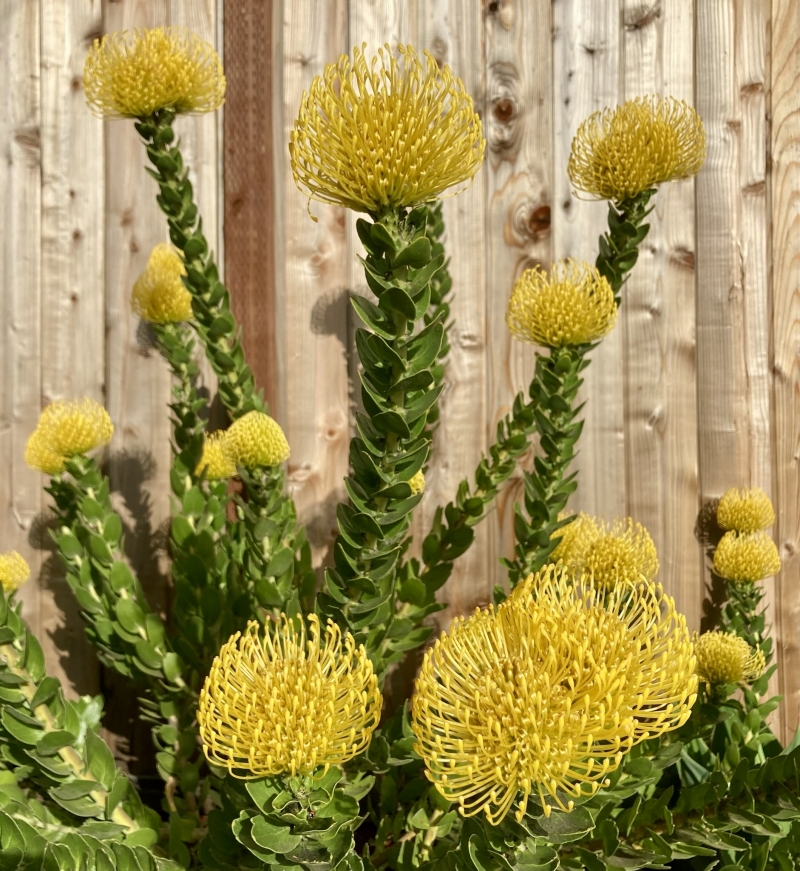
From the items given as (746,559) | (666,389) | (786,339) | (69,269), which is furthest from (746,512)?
(69,269)

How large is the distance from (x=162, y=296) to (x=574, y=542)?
2.52ft

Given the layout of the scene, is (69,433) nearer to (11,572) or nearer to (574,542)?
(11,572)

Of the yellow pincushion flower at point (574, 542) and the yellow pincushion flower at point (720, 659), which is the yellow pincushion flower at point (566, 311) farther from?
the yellow pincushion flower at point (720, 659)

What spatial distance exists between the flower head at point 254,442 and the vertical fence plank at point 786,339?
112 centimetres

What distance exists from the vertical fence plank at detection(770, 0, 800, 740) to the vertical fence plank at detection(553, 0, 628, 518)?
1.07 feet

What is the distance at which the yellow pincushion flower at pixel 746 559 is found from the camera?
4.01ft

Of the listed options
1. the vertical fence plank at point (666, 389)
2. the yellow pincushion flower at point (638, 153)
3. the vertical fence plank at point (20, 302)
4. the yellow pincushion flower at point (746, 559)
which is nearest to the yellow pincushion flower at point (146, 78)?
the yellow pincushion flower at point (638, 153)

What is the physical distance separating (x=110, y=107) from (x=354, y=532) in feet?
2.23

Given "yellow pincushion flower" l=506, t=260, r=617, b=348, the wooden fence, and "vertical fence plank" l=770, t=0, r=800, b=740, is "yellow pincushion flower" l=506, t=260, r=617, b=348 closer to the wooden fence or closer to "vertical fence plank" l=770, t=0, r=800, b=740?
the wooden fence

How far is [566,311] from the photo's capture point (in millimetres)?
899

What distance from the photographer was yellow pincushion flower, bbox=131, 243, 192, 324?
47.6 inches

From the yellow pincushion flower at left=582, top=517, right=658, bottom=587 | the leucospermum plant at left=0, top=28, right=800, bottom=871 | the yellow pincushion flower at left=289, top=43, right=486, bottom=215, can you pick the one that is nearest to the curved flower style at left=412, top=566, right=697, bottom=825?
the leucospermum plant at left=0, top=28, right=800, bottom=871

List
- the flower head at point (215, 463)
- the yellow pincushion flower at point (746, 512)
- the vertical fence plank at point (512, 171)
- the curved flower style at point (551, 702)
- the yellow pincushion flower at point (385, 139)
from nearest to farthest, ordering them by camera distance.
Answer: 1. the curved flower style at point (551, 702)
2. the yellow pincushion flower at point (385, 139)
3. the flower head at point (215, 463)
4. the yellow pincushion flower at point (746, 512)
5. the vertical fence plank at point (512, 171)

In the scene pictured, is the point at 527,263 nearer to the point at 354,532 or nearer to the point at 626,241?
the point at 626,241
